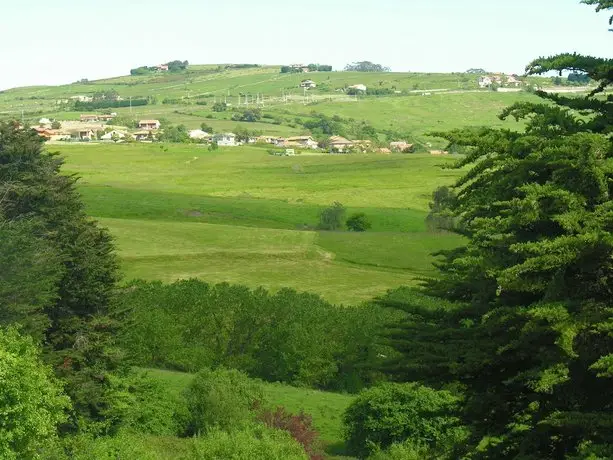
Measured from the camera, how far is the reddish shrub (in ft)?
129

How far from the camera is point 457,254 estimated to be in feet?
48.7

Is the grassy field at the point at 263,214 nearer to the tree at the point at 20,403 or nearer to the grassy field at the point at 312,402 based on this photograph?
the grassy field at the point at 312,402

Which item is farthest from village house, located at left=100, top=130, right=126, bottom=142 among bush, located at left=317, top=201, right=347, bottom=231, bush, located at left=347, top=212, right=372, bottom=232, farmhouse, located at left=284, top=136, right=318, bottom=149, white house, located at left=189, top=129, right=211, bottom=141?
bush, located at left=347, top=212, right=372, bottom=232

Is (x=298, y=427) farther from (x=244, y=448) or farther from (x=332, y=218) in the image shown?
(x=332, y=218)

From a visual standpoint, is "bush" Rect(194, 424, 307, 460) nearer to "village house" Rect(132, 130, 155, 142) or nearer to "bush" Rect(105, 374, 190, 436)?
"bush" Rect(105, 374, 190, 436)

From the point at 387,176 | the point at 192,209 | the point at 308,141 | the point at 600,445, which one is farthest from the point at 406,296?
the point at 308,141

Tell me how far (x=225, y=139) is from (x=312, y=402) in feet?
447

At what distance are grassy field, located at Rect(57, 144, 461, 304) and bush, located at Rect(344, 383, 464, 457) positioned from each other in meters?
16.8

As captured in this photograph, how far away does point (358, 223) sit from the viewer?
10269 centimetres

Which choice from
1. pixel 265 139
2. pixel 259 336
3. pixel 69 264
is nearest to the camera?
pixel 69 264

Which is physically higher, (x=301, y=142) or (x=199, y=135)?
(x=199, y=135)

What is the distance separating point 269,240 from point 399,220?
1671 cm

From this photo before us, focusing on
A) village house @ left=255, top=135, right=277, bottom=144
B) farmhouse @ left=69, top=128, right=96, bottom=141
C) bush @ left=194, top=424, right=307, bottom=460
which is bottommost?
village house @ left=255, top=135, right=277, bottom=144

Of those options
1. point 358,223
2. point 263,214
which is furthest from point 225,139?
point 358,223
